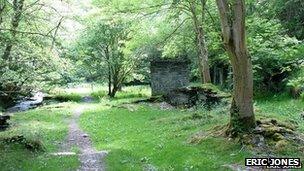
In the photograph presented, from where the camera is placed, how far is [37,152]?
19.2 metres

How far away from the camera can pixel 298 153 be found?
14.9m

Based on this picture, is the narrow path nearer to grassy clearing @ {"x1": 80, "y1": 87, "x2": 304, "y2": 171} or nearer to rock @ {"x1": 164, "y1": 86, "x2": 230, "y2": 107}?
grassy clearing @ {"x1": 80, "y1": 87, "x2": 304, "y2": 171}

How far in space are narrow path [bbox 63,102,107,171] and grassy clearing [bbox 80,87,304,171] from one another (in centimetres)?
38

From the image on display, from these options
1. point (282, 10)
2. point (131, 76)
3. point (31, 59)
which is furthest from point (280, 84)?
point (131, 76)

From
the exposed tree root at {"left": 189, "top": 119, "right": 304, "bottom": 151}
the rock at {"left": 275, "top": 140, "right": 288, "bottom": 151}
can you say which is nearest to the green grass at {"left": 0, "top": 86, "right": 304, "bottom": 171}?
the rock at {"left": 275, "top": 140, "right": 288, "bottom": 151}

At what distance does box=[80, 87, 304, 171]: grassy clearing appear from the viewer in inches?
601

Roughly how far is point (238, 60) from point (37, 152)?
9257 millimetres

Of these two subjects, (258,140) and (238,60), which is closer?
(258,140)

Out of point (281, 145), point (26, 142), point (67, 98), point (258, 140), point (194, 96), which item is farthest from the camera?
point (67, 98)

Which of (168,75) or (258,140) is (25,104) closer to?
(168,75)

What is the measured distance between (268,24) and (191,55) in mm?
18715

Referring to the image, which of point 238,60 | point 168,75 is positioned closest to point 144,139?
point 238,60

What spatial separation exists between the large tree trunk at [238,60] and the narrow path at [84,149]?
527 cm

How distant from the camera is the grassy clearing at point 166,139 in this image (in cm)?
1527
